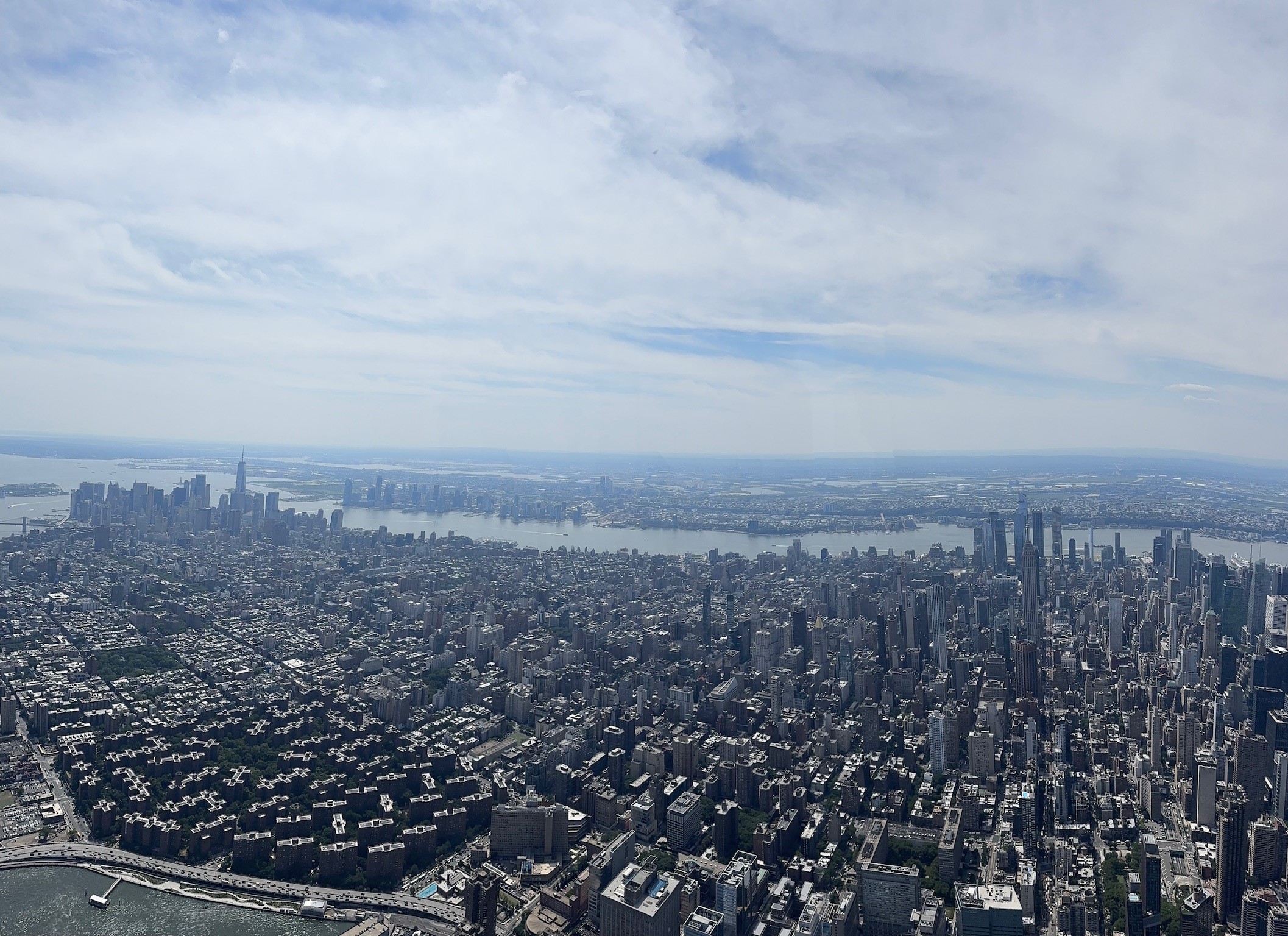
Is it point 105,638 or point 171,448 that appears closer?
point 105,638

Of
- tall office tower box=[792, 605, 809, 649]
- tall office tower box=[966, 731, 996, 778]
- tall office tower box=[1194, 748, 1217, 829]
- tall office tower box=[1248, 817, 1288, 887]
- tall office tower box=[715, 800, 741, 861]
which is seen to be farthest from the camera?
tall office tower box=[792, 605, 809, 649]

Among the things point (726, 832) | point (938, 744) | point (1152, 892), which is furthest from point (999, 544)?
point (726, 832)

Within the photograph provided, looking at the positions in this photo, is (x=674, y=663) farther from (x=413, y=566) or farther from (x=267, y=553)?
(x=267, y=553)

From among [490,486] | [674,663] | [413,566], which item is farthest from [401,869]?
[490,486]

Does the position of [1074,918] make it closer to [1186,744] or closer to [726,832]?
[726,832]

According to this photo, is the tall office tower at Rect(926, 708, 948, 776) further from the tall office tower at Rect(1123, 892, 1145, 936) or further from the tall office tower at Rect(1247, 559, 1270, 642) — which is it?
the tall office tower at Rect(1247, 559, 1270, 642)

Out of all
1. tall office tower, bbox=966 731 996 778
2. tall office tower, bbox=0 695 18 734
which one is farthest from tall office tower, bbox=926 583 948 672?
tall office tower, bbox=0 695 18 734
